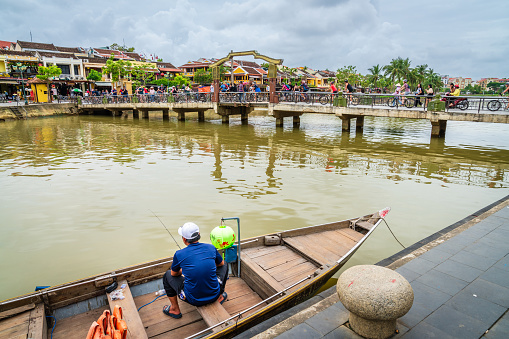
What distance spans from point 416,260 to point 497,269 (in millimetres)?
1191

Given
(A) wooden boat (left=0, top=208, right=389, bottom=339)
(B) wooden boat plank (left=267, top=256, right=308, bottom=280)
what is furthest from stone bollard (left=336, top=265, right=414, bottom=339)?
(B) wooden boat plank (left=267, top=256, right=308, bottom=280)

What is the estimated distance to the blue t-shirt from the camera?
4.34m

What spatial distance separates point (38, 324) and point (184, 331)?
1774mm

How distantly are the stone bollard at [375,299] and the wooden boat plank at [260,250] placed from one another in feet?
7.84

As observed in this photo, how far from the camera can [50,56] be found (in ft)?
177

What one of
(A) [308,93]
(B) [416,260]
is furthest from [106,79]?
(B) [416,260]

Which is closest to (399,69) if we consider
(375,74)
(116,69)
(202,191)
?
(375,74)

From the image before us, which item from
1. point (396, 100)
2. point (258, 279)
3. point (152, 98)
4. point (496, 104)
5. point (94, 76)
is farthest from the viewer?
point (94, 76)

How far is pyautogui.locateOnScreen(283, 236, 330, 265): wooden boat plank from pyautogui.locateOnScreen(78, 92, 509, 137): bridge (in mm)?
16353

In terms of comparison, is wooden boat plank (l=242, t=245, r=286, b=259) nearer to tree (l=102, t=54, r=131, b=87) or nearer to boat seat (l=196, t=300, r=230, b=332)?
boat seat (l=196, t=300, r=230, b=332)

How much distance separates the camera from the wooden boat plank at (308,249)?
575cm

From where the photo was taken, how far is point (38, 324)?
4082mm

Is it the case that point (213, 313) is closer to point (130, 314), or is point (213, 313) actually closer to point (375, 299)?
point (130, 314)

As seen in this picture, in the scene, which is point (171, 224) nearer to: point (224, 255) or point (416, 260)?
point (224, 255)
